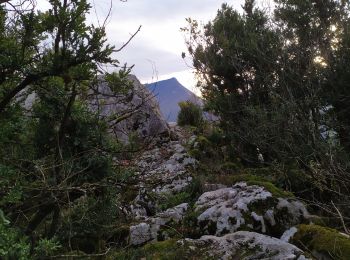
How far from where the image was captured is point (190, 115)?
65.5 feet

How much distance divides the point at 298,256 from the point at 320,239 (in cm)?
92

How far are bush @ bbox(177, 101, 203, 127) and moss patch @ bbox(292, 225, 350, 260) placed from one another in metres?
13.5

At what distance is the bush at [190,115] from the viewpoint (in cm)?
1992

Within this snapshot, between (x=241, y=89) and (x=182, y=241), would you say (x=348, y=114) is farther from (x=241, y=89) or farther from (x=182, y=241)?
(x=182, y=241)

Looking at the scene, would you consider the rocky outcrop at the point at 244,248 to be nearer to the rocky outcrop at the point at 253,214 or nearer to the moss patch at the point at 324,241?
the moss patch at the point at 324,241

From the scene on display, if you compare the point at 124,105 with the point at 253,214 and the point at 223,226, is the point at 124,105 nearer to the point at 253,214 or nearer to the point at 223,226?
the point at 223,226

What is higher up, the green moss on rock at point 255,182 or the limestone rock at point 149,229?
the green moss on rock at point 255,182

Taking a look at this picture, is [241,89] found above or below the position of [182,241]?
above

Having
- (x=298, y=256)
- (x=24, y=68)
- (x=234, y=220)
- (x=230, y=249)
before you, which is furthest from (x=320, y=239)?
(x=24, y=68)

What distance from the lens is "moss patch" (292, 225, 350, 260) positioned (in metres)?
5.61

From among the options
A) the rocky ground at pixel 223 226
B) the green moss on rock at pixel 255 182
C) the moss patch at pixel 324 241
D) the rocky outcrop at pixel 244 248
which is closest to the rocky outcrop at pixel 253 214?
the rocky ground at pixel 223 226

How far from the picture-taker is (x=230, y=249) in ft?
19.2

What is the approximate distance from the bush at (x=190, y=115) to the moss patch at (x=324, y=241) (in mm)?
13485

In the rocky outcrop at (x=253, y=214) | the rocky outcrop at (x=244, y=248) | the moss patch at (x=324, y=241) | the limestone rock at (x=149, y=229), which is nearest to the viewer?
the rocky outcrop at (x=244, y=248)
